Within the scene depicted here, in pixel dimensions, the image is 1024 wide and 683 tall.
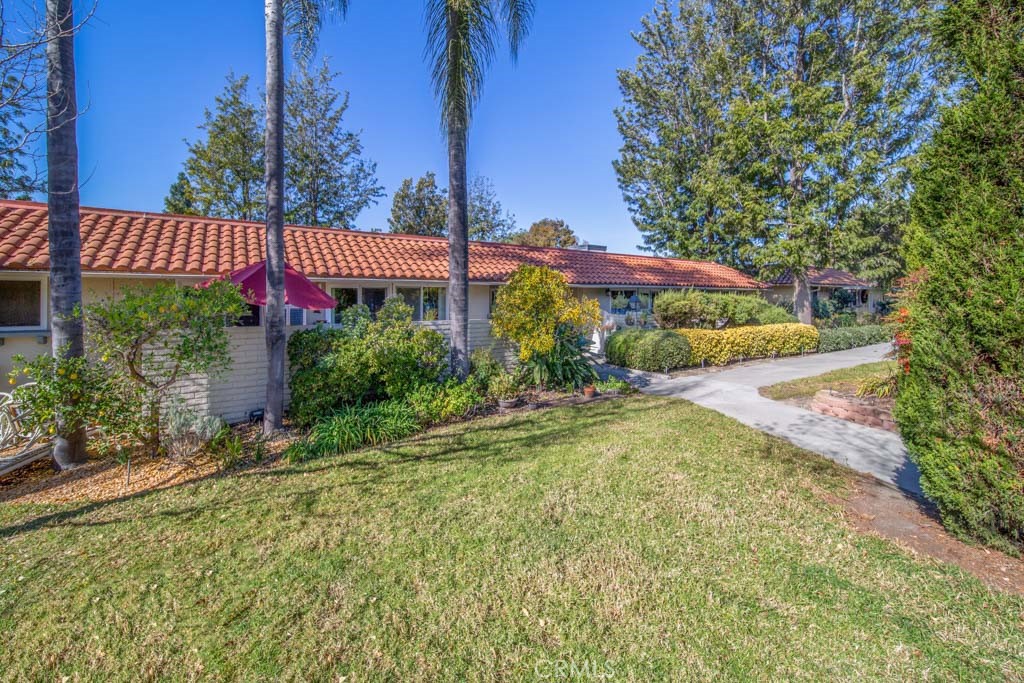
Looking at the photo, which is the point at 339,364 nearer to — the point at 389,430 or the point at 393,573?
the point at 389,430

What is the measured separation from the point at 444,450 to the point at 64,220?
6.10 metres

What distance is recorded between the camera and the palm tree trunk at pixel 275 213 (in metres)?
7.30

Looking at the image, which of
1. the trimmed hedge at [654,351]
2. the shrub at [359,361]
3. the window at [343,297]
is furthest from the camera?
the trimmed hedge at [654,351]

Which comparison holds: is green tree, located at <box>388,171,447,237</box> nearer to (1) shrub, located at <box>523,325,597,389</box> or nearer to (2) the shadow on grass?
(1) shrub, located at <box>523,325,597,389</box>

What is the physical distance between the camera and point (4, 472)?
557cm

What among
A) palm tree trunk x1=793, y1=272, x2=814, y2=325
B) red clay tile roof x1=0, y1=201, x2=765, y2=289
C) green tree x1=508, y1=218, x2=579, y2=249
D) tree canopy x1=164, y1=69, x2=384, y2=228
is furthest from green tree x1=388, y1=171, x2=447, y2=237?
palm tree trunk x1=793, y1=272, x2=814, y2=325

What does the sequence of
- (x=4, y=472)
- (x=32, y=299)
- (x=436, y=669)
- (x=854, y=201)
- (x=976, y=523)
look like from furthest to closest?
(x=854, y=201) < (x=32, y=299) < (x=4, y=472) < (x=976, y=523) < (x=436, y=669)

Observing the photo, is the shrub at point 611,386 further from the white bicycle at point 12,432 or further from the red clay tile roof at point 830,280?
the red clay tile roof at point 830,280

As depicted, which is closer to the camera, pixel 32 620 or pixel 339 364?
pixel 32 620

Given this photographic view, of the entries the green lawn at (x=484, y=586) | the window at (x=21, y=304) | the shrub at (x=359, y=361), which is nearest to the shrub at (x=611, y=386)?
the shrub at (x=359, y=361)

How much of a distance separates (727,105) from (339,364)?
90.6 ft

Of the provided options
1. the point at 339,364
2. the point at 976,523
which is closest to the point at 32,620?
the point at 339,364

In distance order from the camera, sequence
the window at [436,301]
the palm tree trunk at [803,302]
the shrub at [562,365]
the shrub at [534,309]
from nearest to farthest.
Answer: the shrub at [534,309] → the shrub at [562,365] → the window at [436,301] → the palm tree trunk at [803,302]

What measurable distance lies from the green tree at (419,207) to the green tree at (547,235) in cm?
701
